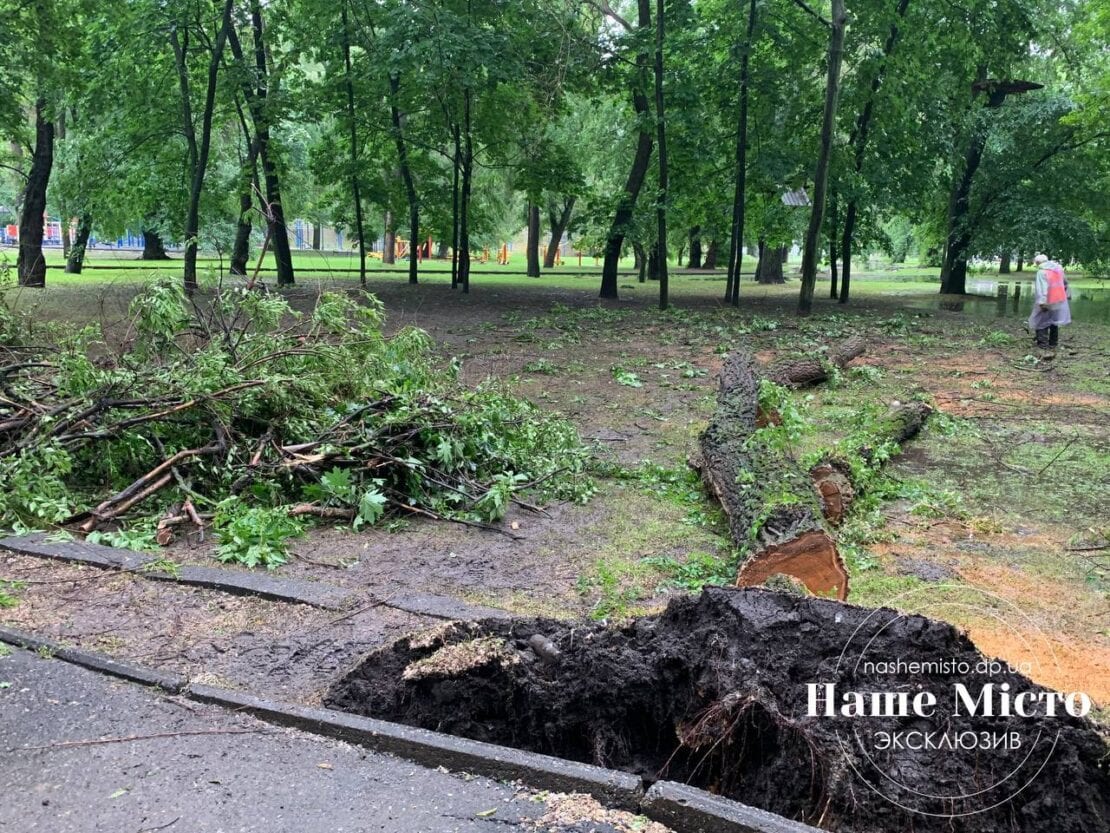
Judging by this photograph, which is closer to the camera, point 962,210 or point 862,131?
point 862,131

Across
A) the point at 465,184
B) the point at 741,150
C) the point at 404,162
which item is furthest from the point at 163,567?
the point at 404,162

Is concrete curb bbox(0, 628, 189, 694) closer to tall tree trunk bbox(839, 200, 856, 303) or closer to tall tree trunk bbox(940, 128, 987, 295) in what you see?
tall tree trunk bbox(839, 200, 856, 303)

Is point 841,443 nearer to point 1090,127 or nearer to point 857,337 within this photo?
point 857,337

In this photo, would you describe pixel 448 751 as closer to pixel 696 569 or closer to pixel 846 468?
pixel 696 569

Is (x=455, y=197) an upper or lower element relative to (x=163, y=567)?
upper

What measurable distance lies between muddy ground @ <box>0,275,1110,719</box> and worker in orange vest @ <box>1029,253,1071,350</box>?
10.2 feet

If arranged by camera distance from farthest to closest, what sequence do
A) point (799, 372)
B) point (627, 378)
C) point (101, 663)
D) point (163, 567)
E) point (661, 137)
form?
1. point (661, 137)
2. point (627, 378)
3. point (799, 372)
4. point (163, 567)
5. point (101, 663)

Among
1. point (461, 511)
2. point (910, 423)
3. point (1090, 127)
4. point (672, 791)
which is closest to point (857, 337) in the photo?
point (910, 423)

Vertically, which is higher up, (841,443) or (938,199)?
(938,199)

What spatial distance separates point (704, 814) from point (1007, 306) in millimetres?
26928

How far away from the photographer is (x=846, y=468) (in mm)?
6598

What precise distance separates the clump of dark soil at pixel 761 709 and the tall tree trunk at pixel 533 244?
112 feet

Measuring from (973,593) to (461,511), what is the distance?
131 inches

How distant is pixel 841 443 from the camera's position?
7.74 m
